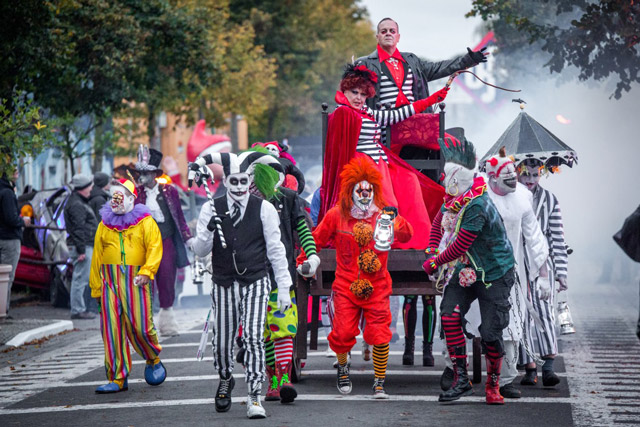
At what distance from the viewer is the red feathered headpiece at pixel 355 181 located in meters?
10.2

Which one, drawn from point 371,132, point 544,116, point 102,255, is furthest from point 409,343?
point 544,116

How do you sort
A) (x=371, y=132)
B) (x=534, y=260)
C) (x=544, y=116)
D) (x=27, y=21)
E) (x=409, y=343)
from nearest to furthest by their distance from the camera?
(x=534, y=260), (x=371, y=132), (x=409, y=343), (x=27, y=21), (x=544, y=116)

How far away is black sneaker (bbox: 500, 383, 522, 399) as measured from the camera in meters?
9.92

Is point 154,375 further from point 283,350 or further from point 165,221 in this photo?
point 165,221

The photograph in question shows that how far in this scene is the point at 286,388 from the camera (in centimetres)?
973

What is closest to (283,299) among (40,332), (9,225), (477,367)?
(477,367)

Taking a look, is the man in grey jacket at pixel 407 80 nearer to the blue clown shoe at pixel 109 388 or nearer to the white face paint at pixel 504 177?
the white face paint at pixel 504 177

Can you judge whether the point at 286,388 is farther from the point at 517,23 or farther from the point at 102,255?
the point at 517,23

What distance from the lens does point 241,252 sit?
9273mm

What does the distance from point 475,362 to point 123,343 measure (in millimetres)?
3078

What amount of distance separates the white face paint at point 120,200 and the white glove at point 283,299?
7.32 ft

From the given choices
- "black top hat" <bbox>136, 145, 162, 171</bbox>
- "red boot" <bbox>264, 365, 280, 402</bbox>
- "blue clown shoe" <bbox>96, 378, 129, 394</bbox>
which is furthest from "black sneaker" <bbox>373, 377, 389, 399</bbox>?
"black top hat" <bbox>136, 145, 162, 171</bbox>

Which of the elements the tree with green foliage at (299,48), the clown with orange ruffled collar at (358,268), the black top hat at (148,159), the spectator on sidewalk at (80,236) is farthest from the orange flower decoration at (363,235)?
the tree with green foliage at (299,48)

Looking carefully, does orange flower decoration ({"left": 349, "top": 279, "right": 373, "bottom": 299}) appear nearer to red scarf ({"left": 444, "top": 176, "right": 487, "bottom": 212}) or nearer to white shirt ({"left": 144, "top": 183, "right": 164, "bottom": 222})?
red scarf ({"left": 444, "top": 176, "right": 487, "bottom": 212})
